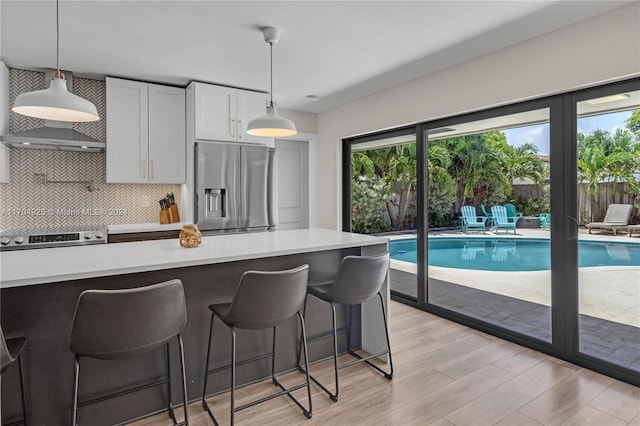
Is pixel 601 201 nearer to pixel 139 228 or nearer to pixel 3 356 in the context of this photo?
pixel 3 356

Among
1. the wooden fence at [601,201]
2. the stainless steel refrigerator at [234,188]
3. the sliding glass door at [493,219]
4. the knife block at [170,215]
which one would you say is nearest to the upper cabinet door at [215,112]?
the stainless steel refrigerator at [234,188]

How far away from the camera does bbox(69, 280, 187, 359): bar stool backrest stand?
1.48 metres

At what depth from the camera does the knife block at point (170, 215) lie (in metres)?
4.00

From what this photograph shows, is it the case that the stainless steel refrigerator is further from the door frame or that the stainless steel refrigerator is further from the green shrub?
the green shrub

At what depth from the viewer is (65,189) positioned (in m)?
3.77

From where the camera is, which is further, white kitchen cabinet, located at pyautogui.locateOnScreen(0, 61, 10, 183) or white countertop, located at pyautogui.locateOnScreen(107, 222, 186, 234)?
white countertop, located at pyautogui.locateOnScreen(107, 222, 186, 234)

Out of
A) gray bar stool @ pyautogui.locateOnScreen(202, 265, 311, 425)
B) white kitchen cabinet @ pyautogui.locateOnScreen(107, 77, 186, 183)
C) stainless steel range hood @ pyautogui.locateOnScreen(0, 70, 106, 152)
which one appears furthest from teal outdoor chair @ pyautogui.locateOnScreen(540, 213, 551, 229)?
stainless steel range hood @ pyautogui.locateOnScreen(0, 70, 106, 152)

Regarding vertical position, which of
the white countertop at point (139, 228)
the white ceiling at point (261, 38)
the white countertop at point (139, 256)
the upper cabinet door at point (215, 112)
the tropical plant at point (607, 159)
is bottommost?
the white countertop at point (139, 256)

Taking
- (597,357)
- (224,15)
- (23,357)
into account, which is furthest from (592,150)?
(23,357)

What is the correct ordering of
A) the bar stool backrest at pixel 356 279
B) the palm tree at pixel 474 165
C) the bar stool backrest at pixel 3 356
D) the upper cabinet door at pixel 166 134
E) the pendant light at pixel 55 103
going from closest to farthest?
1. the bar stool backrest at pixel 3 356
2. the pendant light at pixel 55 103
3. the bar stool backrest at pixel 356 279
4. the palm tree at pixel 474 165
5. the upper cabinet door at pixel 166 134

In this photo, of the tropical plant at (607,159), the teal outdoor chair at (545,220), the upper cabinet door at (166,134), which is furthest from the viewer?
the upper cabinet door at (166,134)

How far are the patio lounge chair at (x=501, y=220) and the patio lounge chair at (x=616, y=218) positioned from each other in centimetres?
66

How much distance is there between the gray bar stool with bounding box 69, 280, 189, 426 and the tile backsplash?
9.21ft

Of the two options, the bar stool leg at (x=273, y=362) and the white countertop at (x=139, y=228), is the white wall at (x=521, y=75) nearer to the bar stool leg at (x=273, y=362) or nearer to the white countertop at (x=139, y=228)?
the white countertop at (x=139, y=228)
